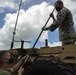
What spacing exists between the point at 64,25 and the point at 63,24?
0.11 feet

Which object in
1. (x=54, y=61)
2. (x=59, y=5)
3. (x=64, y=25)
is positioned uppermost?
(x=59, y=5)

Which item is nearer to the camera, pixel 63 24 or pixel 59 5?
pixel 63 24

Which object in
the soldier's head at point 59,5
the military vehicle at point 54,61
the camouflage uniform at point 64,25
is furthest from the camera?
the soldier's head at point 59,5

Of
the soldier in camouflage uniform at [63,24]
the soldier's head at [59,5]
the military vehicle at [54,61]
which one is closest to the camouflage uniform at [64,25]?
the soldier in camouflage uniform at [63,24]

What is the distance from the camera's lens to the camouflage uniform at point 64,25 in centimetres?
670

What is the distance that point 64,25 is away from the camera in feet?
22.7

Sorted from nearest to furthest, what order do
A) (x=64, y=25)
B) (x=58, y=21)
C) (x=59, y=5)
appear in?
1. (x=58, y=21)
2. (x=64, y=25)
3. (x=59, y=5)

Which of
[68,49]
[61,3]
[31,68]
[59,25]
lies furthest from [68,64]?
[61,3]

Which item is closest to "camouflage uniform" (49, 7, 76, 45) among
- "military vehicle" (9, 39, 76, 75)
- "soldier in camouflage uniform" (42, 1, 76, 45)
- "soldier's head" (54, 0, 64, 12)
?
"soldier in camouflage uniform" (42, 1, 76, 45)

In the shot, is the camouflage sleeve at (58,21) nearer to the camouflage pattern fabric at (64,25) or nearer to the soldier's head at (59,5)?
the camouflage pattern fabric at (64,25)

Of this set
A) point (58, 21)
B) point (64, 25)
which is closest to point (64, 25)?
point (64, 25)

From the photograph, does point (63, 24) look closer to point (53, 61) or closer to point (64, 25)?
point (64, 25)

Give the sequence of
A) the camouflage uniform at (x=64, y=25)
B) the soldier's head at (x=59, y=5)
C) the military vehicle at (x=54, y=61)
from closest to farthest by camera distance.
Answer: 1. the military vehicle at (x=54, y=61)
2. the camouflage uniform at (x=64, y=25)
3. the soldier's head at (x=59, y=5)

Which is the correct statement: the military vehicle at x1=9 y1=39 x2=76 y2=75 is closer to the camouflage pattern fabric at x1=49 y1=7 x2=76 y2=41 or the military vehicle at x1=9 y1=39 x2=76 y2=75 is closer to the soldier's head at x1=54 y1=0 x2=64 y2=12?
the camouflage pattern fabric at x1=49 y1=7 x2=76 y2=41
